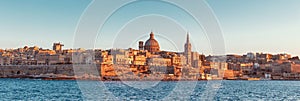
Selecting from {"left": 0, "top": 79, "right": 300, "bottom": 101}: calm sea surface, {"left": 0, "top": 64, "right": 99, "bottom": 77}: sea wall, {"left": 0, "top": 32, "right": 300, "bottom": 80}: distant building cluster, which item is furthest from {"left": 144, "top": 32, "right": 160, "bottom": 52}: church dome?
{"left": 0, "top": 79, "right": 300, "bottom": 101}: calm sea surface

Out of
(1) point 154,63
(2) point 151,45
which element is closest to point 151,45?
(2) point 151,45

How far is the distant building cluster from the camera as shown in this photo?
65.1m

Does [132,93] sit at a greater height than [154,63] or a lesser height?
lesser

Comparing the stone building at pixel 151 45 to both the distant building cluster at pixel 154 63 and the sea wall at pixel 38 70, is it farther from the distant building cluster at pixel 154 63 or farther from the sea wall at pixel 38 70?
the sea wall at pixel 38 70

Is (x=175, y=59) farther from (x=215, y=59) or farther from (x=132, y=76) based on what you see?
(x=132, y=76)

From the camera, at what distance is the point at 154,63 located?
74.6 meters

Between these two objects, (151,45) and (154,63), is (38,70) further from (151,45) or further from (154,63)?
(151,45)

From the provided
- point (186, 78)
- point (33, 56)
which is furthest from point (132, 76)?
point (33, 56)

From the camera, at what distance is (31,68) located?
68.9 m

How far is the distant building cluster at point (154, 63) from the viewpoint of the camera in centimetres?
6512

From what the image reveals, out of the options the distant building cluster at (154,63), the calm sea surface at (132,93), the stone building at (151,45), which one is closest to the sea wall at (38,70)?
the distant building cluster at (154,63)

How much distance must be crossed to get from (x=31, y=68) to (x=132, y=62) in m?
17.7

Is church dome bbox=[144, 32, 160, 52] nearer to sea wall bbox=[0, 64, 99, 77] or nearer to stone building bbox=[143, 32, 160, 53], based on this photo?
stone building bbox=[143, 32, 160, 53]

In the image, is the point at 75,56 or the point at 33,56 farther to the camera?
the point at 33,56
